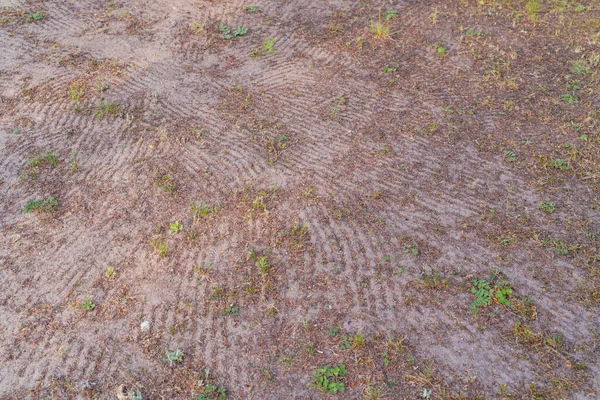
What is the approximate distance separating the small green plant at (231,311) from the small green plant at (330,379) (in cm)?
88

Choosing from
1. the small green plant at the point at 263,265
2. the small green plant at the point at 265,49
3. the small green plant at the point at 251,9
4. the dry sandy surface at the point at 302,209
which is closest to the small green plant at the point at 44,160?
the dry sandy surface at the point at 302,209

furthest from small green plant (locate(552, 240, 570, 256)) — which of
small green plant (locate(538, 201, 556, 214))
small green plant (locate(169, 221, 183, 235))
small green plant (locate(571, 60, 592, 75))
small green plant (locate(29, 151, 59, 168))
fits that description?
small green plant (locate(29, 151, 59, 168))

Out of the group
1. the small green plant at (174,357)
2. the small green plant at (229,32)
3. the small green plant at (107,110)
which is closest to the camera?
the small green plant at (174,357)

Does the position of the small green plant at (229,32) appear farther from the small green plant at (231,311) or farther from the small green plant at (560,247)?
the small green plant at (560,247)

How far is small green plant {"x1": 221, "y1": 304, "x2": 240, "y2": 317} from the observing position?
4148mm

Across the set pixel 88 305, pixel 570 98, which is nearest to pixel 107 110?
pixel 88 305

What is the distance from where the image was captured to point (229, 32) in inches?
314

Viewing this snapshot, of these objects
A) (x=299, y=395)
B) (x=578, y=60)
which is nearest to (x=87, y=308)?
(x=299, y=395)

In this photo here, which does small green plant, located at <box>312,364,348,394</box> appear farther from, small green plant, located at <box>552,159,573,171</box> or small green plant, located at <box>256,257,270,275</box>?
small green plant, located at <box>552,159,573,171</box>

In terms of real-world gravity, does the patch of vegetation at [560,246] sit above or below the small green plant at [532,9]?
below

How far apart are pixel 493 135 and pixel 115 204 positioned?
15.1 ft

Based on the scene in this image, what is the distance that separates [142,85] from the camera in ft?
22.4

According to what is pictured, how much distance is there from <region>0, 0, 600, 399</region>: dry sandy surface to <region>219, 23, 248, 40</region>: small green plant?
0.08 metres

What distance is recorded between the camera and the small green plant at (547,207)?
4.97m
